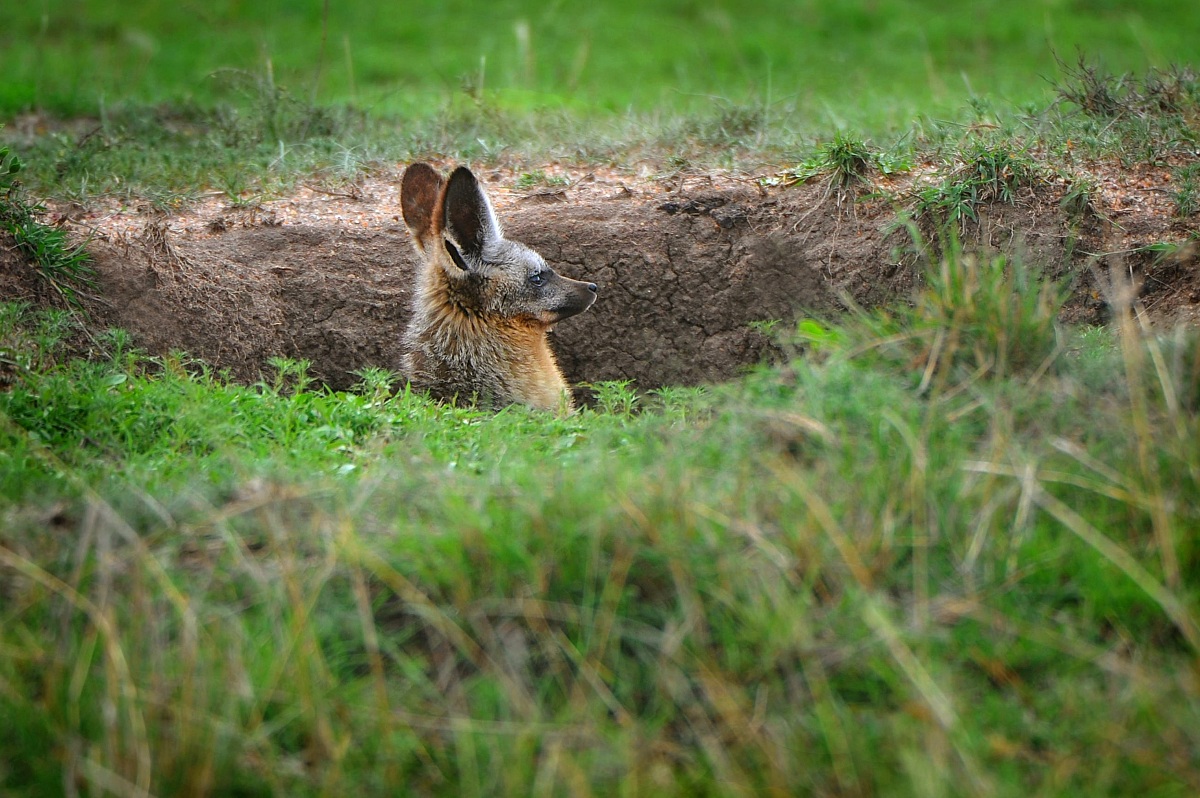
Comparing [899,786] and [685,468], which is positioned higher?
[685,468]

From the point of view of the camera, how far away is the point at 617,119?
8.09 metres

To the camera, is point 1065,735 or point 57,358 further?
point 57,358

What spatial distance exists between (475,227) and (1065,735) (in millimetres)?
4313

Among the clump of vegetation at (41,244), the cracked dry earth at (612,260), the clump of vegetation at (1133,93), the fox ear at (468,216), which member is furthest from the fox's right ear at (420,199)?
the clump of vegetation at (1133,93)

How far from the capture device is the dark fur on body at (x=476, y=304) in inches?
239

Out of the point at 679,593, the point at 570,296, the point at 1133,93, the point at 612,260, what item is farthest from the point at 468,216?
the point at 1133,93

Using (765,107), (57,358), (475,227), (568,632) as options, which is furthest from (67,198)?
(568,632)

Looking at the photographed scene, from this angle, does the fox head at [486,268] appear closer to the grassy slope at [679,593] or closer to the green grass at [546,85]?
the green grass at [546,85]

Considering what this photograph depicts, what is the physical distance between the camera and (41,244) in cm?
531

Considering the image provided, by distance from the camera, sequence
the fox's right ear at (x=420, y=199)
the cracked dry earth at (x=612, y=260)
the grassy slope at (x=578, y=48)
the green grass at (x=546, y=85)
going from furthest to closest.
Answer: the grassy slope at (x=578, y=48)
the green grass at (x=546, y=85)
the fox's right ear at (x=420, y=199)
the cracked dry earth at (x=612, y=260)

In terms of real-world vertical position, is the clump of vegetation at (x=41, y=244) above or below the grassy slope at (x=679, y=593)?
above

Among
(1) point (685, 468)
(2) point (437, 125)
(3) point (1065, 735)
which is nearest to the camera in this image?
(3) point (1065, 735)

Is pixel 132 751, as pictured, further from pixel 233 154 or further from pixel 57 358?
pixel 233 154

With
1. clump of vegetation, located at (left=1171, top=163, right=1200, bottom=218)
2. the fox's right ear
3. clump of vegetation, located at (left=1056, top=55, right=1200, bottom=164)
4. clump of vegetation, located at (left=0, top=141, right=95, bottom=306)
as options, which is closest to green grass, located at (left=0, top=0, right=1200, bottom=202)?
clump of vegetation, located at (left=1056, top=55, right=1200, bottom=164)
